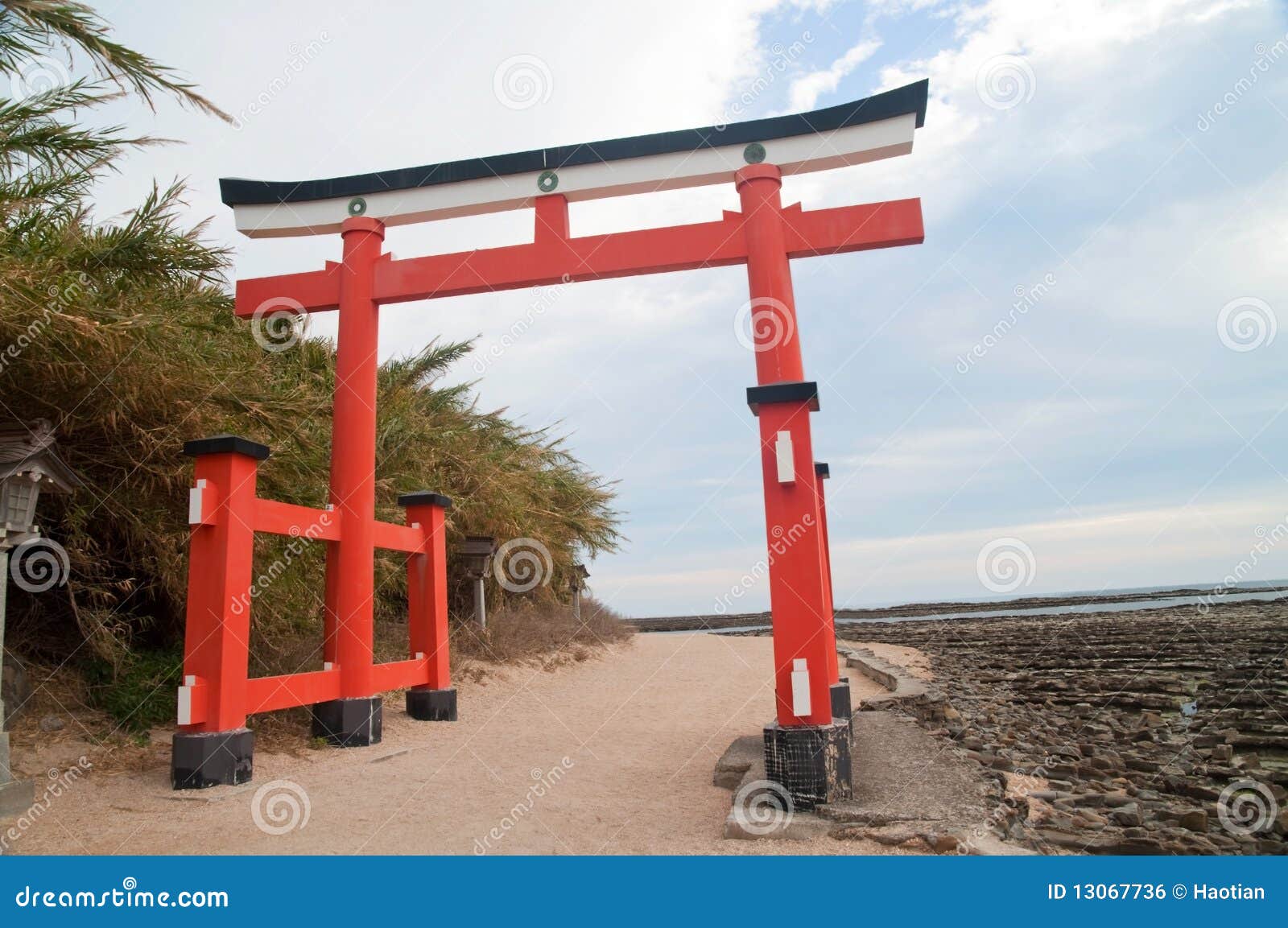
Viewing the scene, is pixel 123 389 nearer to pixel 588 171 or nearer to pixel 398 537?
pixel 398 537

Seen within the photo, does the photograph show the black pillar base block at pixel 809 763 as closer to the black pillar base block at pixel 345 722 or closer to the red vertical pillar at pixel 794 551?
the red vertical pillar at pixel 794 551

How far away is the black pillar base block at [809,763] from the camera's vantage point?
4379 millimetres

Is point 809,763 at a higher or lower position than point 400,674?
lower

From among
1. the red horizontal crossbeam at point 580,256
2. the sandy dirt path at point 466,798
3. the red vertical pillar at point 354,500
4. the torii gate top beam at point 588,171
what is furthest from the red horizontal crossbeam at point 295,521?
the torii gate top beam at point 588,171

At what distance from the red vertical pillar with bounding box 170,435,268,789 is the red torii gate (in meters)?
0.01

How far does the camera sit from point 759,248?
5.78 meters

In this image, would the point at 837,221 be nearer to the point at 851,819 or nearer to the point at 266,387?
the point at 851,819

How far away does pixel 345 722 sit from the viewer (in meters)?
6.64

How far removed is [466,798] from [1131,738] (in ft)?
19.2

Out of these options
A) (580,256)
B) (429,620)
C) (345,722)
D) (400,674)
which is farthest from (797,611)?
(429,620)

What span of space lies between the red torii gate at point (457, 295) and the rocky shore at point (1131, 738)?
1.29 m

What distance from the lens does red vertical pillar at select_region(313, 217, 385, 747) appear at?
22.0 ft

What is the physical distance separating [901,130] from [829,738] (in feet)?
14.0

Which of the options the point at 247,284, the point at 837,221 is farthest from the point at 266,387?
the point at 837,221
